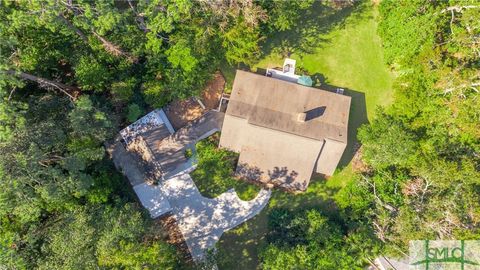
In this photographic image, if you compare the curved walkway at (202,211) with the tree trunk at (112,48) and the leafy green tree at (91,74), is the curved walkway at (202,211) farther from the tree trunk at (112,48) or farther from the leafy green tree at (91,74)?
the tree trunk at (112,48)

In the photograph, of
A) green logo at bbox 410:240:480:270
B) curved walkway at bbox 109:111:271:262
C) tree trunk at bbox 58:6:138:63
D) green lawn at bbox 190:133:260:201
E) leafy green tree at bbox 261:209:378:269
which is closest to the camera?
tree trunk at bbox 58:6:138:63

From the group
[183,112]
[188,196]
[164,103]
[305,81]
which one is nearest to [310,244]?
[188,196]

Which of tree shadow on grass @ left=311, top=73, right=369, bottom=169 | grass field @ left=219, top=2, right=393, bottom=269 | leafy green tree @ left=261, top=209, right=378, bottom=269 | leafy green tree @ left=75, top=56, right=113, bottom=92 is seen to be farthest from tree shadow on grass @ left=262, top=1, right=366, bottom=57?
leafy green tree @ left=261, top=209, right=378, bottom=269

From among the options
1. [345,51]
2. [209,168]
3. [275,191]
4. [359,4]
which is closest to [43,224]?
[209,168]

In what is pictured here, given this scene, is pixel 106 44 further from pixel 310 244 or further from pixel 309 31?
pixel 310 244

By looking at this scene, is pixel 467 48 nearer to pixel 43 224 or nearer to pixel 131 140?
pixel 131 140

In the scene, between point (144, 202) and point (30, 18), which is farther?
point (144, 202)

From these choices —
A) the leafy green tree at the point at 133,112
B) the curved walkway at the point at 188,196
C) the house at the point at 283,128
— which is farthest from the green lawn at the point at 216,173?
the leafy green tree at the point at 133,112

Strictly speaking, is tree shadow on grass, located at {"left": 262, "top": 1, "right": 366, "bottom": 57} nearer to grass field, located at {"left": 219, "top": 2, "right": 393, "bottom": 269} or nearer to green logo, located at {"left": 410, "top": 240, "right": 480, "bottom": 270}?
grass field, located at {"left": 219, "top": 2, "right": 393, "bottom": 269}
